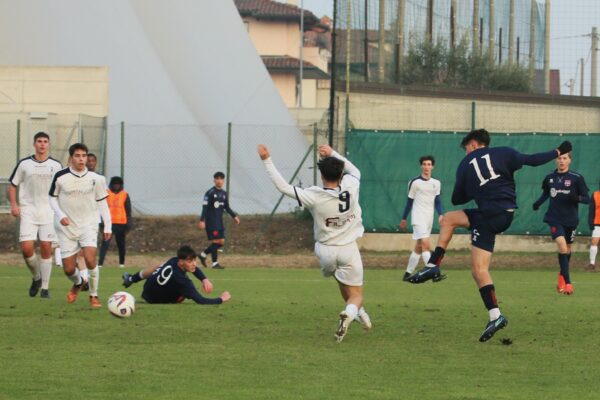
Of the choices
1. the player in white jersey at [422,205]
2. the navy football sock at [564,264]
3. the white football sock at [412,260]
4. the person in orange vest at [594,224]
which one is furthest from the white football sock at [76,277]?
the person in orange vest at [594,224]

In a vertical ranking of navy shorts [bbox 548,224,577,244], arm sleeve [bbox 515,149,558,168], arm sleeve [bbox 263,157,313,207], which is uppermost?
arm sleeve [bbox 515,149,558,168]

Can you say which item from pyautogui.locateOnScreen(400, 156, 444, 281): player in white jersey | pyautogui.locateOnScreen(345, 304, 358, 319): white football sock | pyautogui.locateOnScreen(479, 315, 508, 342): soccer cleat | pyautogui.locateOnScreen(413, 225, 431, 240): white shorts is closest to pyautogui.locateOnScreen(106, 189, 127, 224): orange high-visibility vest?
pyautogui.locateOnScreen(400, 156, 444, 281): player in white jersey

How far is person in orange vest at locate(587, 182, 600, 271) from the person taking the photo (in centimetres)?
2554

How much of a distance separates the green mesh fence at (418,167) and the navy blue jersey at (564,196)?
31.2 feet

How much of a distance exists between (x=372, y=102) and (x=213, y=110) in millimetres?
5477

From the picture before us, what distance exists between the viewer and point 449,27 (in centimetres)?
5319

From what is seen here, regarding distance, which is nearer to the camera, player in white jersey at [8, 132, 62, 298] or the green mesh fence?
player in white jersey at [8, 132, 62, 298]

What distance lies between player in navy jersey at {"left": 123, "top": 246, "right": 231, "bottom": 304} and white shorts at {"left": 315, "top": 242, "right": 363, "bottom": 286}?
10.5 feet

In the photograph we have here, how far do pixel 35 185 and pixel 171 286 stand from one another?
8.42ft

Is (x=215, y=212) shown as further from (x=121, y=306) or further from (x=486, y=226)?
(x=486, y=226)

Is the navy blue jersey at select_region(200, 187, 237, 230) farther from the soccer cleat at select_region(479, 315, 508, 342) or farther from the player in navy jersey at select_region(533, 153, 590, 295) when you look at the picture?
the soccer cleat at select_region(479, 315, 508, 342)

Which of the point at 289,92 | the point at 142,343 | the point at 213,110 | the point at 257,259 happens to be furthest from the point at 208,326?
the point at 289,92

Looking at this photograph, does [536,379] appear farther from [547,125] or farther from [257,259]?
[547,125]

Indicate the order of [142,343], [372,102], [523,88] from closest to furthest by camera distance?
[142,343] < [372,102] < [523,88]
